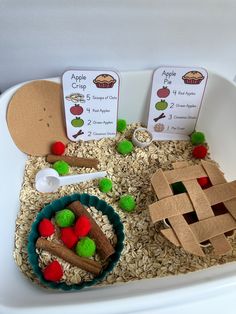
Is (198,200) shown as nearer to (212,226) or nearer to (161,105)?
(212,226)

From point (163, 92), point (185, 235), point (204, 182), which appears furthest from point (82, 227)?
point (163, 92)

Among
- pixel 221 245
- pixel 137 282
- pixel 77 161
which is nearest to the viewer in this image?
pixel 137 282

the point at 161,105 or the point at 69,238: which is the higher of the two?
the point at 161,105

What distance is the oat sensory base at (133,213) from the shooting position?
817mm

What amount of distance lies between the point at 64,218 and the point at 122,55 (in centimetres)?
51

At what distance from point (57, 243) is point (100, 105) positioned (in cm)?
44

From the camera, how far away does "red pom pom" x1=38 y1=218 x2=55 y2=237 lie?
84 cm

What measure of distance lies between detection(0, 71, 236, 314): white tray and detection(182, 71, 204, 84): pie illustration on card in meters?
0.05

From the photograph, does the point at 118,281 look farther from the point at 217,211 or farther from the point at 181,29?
the point at 181,29

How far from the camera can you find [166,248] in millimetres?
852

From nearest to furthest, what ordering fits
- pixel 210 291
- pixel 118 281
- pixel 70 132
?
pixel 210 291, pixel 118 281, pixel 70 132

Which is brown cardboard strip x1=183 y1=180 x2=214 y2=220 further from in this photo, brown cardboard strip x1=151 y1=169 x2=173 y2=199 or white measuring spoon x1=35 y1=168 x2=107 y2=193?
white measuring spoon x1=35 y1=168 x2=107 y2=193

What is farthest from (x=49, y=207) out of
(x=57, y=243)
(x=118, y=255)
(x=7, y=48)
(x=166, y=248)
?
(x=7, y=48)

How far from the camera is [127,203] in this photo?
0.91 m
